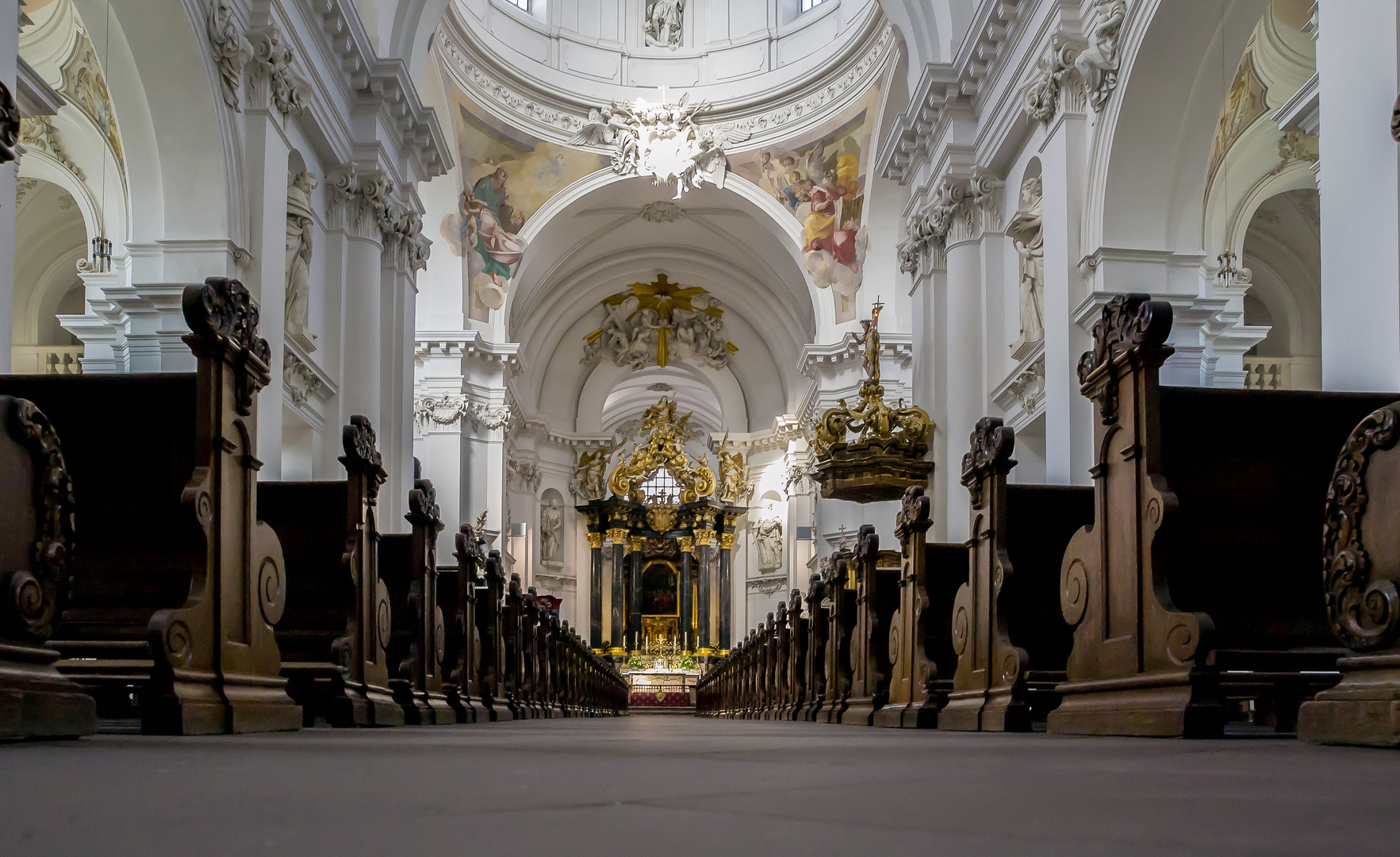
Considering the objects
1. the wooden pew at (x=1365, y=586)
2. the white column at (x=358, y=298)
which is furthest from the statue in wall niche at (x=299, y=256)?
the wooden pew at (x=1365, y=586)

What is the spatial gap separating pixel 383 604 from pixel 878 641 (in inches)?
126

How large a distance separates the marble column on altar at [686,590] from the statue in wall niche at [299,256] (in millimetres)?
19279

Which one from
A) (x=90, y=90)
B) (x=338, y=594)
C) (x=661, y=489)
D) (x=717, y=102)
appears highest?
(x=717, y=102)

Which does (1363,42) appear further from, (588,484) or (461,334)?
(588,484)

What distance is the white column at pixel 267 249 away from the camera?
965 centimetres

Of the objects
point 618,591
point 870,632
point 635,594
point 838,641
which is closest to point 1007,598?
point 870,632

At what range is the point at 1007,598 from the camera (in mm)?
5480

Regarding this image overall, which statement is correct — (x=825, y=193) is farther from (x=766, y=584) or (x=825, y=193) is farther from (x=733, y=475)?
(x=766, y=584)

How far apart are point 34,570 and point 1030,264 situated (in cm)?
974

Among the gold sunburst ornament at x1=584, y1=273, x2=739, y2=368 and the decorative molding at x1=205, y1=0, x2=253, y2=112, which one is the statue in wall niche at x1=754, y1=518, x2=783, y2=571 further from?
the decorative molding at x1=205, y1=0, x2=253, y2=112

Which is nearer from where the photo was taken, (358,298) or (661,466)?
(358,298)

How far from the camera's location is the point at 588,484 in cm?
2920

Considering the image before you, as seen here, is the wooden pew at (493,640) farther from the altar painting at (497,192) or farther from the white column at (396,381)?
the altar painting at (497,192)

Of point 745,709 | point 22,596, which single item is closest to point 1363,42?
point 22,596
